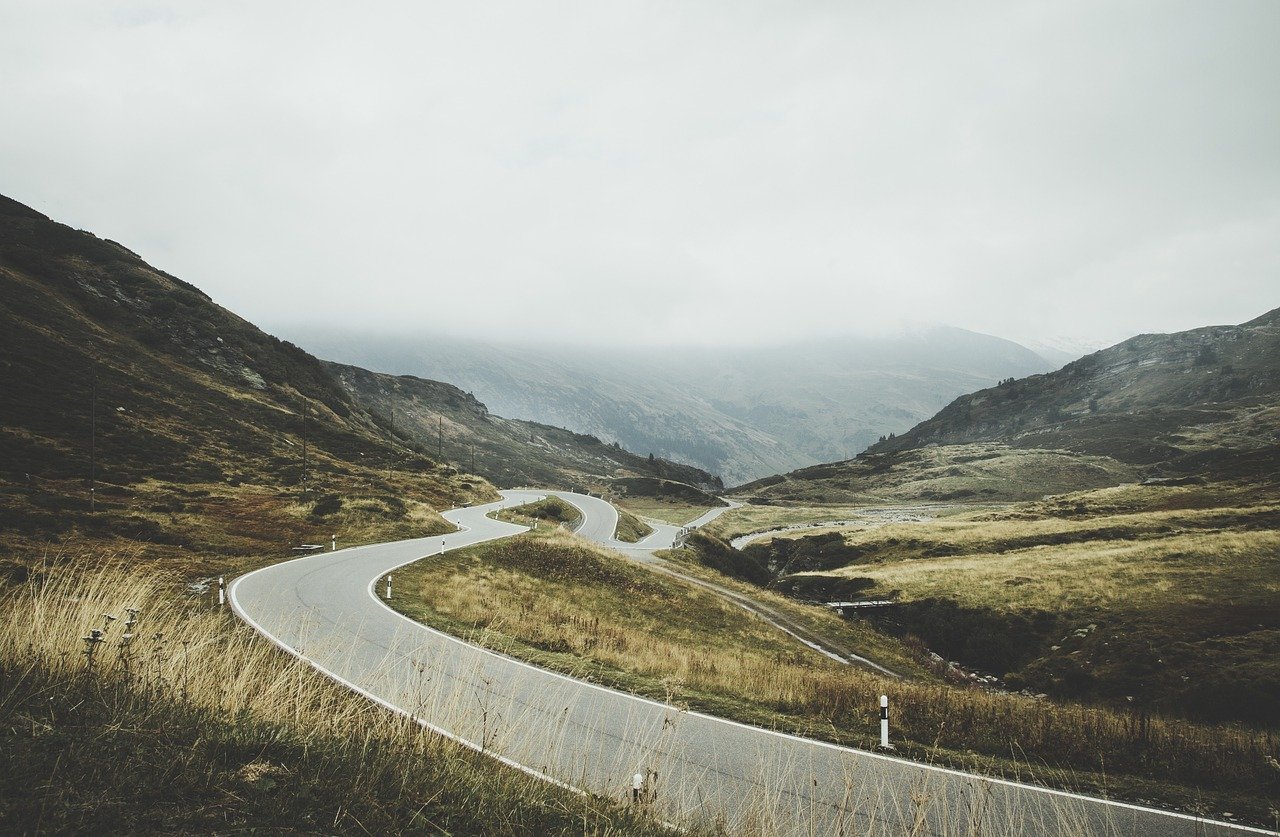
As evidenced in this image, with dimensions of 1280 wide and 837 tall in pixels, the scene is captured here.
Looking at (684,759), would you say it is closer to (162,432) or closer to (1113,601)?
(1113,601)

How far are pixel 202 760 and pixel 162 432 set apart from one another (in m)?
80.5

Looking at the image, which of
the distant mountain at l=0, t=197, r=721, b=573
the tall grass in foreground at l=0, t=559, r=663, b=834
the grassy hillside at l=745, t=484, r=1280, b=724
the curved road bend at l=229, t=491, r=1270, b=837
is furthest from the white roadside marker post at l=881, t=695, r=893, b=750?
the distant mountain at l=0, t=197, r=721, b=573

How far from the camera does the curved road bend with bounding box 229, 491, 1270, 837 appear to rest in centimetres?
602

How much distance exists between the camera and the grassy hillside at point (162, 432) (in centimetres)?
3509

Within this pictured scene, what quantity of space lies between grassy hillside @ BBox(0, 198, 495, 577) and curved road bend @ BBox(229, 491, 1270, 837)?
15.5 meters

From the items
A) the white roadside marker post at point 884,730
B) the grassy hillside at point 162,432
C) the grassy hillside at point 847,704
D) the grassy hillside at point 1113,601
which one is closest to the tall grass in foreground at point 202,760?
the grassy hillside at point 847,704

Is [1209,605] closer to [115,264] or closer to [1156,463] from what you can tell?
[115,264]

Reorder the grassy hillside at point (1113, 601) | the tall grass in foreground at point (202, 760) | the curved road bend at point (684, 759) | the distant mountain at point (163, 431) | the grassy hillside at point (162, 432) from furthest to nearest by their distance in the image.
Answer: the distant mountain at point (163, 431)
the grassy hillside at point (162, 432)
the grassy hillside at point (1113, 601)
the curved road bend at point (684, 759)
the tall grass in foreground at point (202, 760)

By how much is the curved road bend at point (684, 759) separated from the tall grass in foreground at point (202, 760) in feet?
1.96

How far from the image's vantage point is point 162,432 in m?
64.7

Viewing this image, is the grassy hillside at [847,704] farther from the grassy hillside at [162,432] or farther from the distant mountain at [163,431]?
the distant mountain at [163,431]

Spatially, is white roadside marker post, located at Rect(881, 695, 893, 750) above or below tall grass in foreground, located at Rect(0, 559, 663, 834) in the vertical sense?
below

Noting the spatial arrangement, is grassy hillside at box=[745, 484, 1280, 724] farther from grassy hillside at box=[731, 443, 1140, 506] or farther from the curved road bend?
grassy hillside at box=[731, 443, 1140, 506]

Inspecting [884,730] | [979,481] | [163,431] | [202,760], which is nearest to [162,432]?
[163,431]
